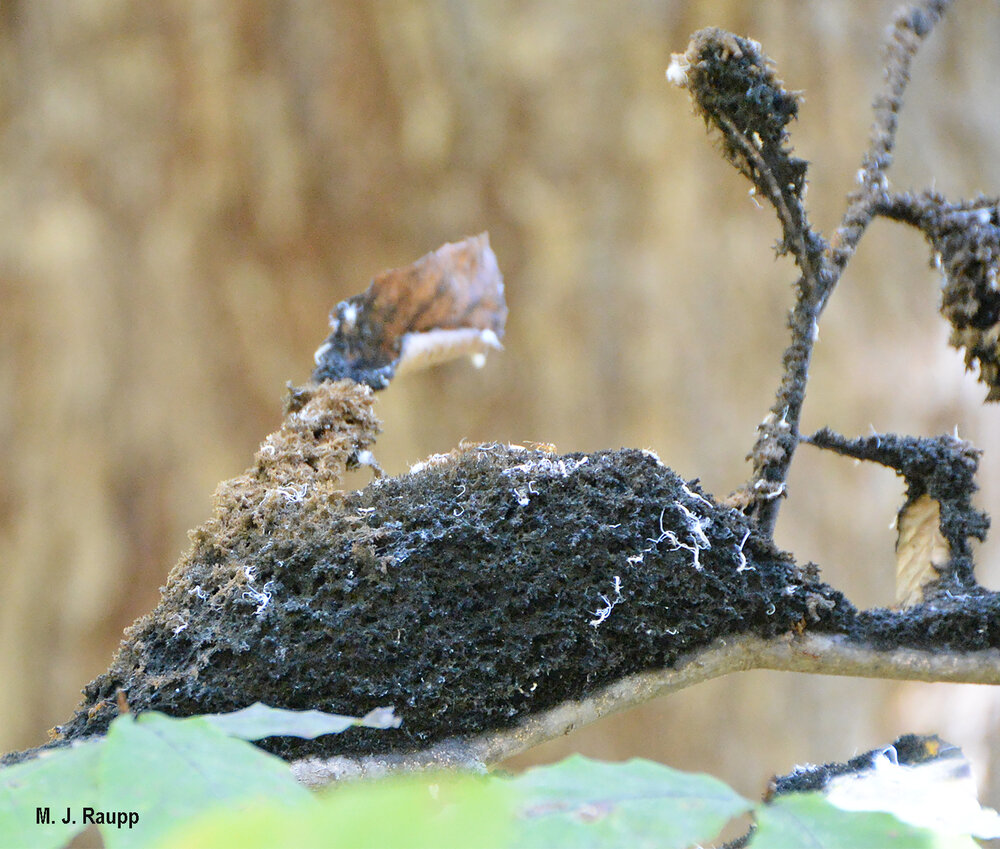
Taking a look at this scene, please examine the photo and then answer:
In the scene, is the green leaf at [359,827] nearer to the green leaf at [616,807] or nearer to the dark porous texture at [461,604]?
the green leaf at [616,807]

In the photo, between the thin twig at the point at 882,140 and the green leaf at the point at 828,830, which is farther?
the thin twig at the point at 882,140

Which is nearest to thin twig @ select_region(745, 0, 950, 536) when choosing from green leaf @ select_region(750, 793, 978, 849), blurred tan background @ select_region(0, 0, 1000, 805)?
green leaf @ select_region(750, 793, 978, 849)

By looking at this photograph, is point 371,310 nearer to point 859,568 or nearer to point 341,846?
point 341,846

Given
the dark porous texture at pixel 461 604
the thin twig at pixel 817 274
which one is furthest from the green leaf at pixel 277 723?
the thin twig at pixel 817 274

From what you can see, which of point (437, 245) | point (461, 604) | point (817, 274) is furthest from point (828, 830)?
point (437, 245)

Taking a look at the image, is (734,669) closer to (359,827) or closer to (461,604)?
(461,604)
